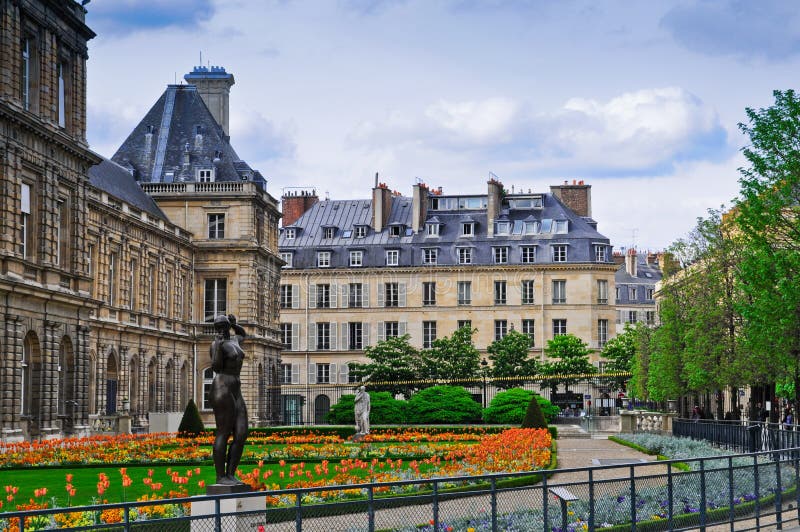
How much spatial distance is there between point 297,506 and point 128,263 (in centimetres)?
4690

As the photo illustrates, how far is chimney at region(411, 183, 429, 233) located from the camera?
276 ft

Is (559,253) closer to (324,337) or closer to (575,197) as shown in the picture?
(575,197)

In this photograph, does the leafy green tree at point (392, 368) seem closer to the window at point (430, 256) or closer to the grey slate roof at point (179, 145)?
the window at point (430, 256)

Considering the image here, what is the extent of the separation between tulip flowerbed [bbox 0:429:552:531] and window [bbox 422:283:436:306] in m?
40.3

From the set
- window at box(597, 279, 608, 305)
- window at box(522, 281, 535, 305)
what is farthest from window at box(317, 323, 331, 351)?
window at box(597, 279, 608, 305)

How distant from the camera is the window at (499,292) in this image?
269 ft

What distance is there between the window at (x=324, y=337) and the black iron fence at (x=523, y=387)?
9.24 ft

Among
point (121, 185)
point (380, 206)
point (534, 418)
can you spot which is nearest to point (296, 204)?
point (380, 206)

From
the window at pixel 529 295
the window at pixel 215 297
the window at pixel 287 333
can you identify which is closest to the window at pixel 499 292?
the window at pixel 529 295

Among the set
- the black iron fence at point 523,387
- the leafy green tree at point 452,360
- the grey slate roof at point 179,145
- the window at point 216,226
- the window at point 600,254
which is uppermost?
the grey slate roof at point 179,145

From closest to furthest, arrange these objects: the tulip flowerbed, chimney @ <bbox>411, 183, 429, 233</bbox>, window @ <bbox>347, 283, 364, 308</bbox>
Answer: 1. the tulip flowerbed
2. window @ <bbox>347, 283, 364, 308</bbox>
3. chimney @ <bbox>411, 183, 429, 233</bbox>

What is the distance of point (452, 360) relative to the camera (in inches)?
2862

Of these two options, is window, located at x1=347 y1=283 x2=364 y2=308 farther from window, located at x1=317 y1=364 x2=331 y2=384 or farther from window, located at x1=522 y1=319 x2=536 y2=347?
window, located at x1=522 y1=319 x2=536 y2=347

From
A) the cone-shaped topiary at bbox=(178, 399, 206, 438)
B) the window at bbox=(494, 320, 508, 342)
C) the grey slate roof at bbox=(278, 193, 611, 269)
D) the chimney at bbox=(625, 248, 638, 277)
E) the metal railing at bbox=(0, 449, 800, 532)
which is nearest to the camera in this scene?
the metal railing at bbox=(0, 449, 800, 532)
